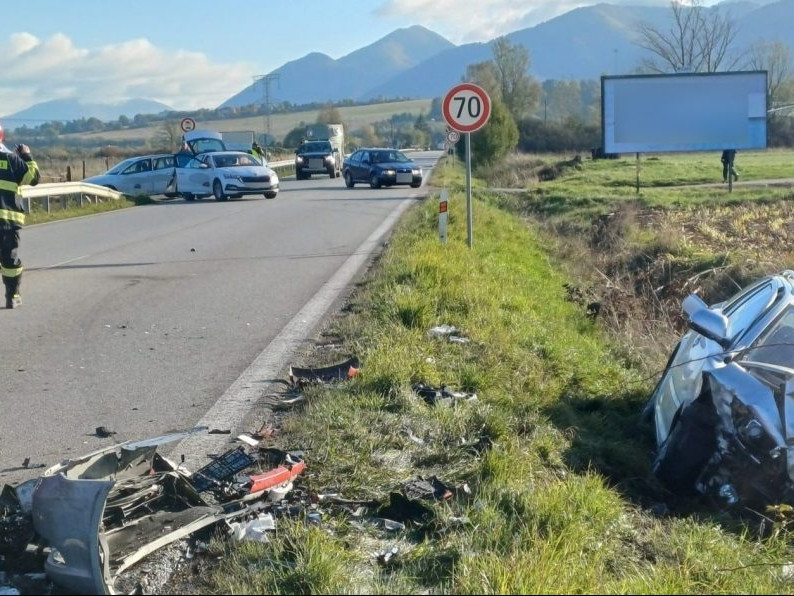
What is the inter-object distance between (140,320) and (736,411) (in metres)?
6.26

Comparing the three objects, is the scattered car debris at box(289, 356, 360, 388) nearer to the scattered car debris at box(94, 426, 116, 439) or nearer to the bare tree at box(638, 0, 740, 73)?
the scattered car debris at box(94, 426, 116, 439)

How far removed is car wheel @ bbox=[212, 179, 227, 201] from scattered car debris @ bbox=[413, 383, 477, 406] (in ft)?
80.8

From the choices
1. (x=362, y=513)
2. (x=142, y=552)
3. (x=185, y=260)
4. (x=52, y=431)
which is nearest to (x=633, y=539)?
(x=362, y=513)

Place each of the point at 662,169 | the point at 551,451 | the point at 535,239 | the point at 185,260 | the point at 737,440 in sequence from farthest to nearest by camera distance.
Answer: the point at 662,169 < the point at 535,239 < the point at 185,260 < the point at 551,451 < the point at 737,440

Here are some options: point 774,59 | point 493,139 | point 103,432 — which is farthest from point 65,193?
point 774,59

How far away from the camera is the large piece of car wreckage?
3754 millimetres

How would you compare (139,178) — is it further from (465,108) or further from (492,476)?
(492,476)

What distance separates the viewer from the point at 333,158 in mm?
49062

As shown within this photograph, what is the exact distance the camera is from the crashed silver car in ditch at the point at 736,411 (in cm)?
503

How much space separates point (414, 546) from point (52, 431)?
2.82 metres

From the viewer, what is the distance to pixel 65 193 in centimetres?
2656

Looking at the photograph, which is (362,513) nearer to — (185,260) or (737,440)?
(737,440)

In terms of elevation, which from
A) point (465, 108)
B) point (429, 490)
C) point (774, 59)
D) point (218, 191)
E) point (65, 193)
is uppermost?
point (774, 59)

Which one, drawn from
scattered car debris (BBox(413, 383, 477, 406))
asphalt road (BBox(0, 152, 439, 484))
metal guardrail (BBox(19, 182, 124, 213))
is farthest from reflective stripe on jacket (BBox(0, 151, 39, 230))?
metal guardrail (BBox(19, 182, 124, 213))
